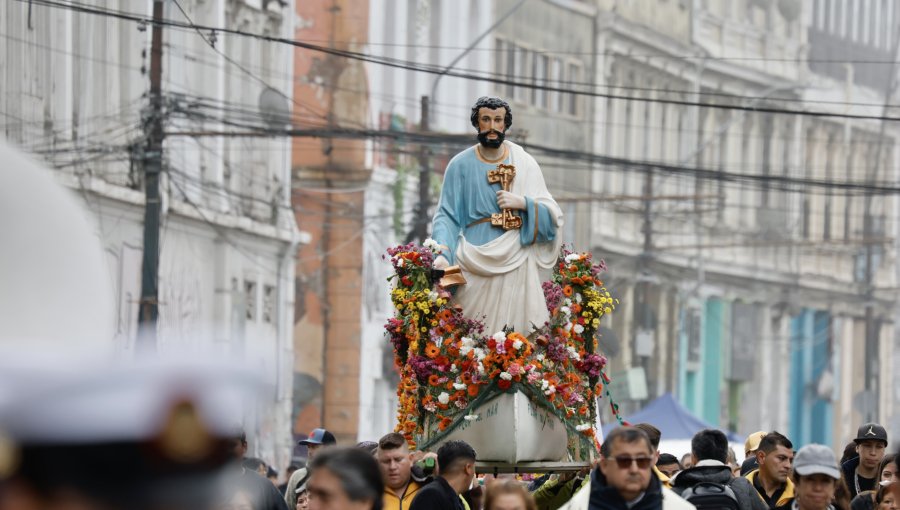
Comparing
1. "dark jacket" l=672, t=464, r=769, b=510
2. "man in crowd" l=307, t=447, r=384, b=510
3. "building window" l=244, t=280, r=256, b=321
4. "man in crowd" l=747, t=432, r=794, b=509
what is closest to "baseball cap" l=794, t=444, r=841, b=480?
"dark jacket" l=672, t=464, r=769, b=510

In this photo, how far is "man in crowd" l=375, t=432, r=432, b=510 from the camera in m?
10.3

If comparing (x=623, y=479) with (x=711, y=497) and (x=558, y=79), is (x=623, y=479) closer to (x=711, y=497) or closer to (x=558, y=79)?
(x=711, y=497)

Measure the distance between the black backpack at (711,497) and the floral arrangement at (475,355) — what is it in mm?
3529

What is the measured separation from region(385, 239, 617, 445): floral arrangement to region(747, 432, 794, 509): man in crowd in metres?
1.91

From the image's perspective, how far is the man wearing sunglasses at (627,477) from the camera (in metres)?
7.04

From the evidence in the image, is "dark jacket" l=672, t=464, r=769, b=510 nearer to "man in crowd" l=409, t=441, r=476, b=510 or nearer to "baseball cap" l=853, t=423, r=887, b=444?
"man in crowd" l=409, t=441, r=476, b=510

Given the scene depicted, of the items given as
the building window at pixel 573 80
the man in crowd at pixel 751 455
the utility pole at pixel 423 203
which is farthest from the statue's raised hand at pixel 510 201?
the building window at pixel 573 80

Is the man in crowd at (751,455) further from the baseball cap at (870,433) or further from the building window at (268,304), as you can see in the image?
the building window at (268,304)

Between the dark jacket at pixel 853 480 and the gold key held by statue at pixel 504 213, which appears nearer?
the dark jacket at pixel 853 480

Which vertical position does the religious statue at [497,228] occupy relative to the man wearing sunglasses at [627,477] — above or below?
above

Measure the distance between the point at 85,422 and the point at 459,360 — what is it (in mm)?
10957

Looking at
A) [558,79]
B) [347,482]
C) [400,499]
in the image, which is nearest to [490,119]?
[400,499]

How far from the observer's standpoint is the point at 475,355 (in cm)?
1269

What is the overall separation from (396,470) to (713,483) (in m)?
1.87
